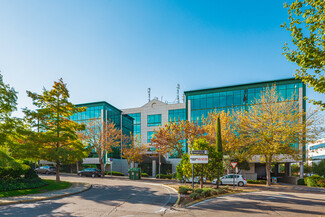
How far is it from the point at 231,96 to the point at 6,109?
3532 cm

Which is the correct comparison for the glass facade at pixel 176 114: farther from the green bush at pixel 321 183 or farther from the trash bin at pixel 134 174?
the green bush at pixel 321 183

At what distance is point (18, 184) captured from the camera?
1714 cm

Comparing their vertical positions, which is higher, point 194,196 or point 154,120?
point 154,120

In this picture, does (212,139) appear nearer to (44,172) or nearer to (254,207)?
(254,207)

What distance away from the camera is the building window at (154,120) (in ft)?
170

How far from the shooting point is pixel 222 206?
1270cm

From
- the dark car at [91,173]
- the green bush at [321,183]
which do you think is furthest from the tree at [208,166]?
the dark car at [91,173]

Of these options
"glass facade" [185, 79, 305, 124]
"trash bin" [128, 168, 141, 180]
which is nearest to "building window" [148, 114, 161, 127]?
"glass facade" [185, 79, 305, 124]

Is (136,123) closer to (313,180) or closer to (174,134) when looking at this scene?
(174,134)

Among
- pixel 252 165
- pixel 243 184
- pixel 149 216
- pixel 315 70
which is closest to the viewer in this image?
pixel 315 70

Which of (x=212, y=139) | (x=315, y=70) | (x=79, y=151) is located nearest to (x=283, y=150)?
(x=212, y=139)

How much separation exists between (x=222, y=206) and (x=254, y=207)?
176 centimetres

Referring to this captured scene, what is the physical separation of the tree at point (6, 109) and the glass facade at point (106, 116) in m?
32.7

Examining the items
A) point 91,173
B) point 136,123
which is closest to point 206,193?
point 91,173
